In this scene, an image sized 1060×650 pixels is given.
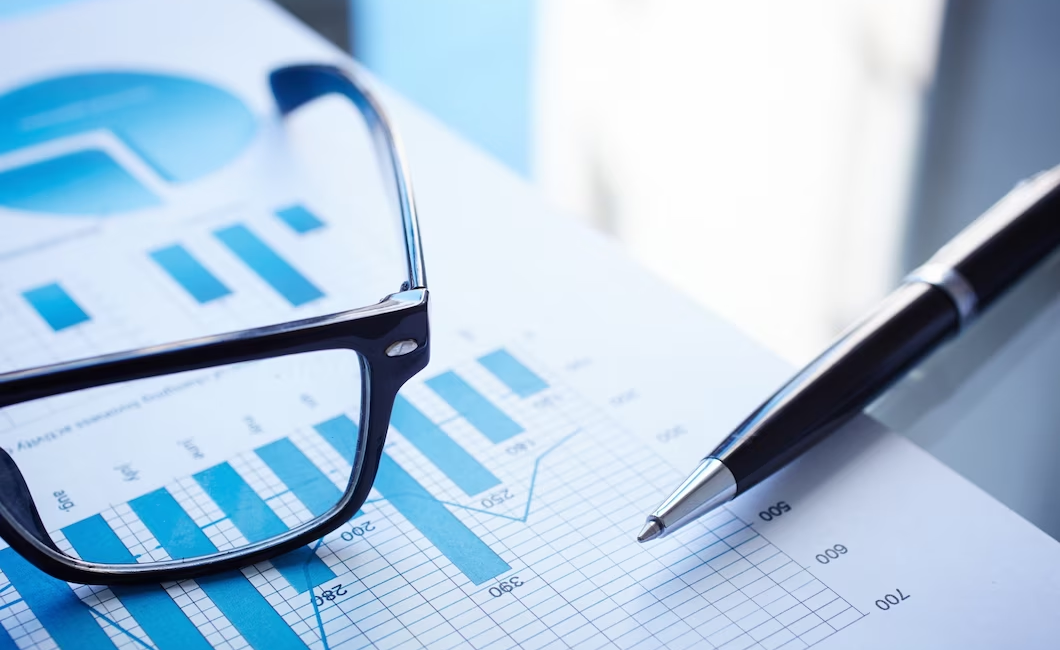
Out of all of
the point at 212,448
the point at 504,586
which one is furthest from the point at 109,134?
the point at 504,586

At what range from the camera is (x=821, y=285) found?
0.70m

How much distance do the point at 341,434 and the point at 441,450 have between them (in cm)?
4

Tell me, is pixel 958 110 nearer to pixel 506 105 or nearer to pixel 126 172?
pixel 506 105

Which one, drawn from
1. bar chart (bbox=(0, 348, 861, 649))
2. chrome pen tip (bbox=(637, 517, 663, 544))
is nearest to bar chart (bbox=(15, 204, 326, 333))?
bar chart (bbox=(0, 348, 861, 649))

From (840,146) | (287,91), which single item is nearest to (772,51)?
(840,146)

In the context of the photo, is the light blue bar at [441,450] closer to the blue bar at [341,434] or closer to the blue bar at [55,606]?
the blue bar at [341,434]

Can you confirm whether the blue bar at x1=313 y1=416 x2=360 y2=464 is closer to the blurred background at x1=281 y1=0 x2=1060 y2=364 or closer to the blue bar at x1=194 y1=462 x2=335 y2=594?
the blue bar at x1=194 y1=462 x2=335 y2=594

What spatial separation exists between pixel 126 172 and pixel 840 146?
0.45 m

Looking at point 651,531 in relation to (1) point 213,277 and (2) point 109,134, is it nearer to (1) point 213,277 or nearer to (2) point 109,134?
(1) point 213,277

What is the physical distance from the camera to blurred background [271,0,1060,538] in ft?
1.85

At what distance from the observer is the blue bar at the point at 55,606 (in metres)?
0.40

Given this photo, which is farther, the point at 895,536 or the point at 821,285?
the point at 821,285

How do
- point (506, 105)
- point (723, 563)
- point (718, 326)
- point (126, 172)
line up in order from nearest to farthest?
point (723, 563)
point (718, 326)
point (126, 172)
point (506, 105)

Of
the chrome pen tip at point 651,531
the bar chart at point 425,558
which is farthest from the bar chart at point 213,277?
the chrome pen tip at point 651,531
